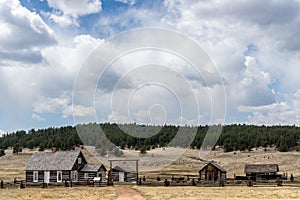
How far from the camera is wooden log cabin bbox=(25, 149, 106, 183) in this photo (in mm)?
59656

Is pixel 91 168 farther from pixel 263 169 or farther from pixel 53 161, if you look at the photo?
pixel 263 169

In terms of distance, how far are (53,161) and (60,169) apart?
210 centimetres

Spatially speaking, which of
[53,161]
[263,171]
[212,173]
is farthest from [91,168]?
[263,171]

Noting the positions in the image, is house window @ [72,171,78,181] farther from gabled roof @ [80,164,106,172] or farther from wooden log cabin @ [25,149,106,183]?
gabled roof @ [80,164,106,172]

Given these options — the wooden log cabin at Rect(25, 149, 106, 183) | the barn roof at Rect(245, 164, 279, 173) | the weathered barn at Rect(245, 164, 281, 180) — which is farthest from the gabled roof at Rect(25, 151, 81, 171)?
the barn roof at Rect(245, 164, 279, 173)

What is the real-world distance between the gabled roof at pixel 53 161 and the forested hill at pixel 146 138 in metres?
64.0

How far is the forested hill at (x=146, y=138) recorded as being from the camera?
450ft

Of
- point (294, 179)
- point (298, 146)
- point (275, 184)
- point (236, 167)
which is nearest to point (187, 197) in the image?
point (275, 184)

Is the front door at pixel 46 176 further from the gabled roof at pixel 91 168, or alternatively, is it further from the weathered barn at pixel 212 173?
the weathered barn at pixel 212 173

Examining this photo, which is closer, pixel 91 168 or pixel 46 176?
pixel 46 176

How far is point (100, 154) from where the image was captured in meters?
125

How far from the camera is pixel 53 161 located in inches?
2406

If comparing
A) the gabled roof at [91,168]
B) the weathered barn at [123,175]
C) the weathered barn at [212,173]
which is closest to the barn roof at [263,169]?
the weathered barn at [212,173]

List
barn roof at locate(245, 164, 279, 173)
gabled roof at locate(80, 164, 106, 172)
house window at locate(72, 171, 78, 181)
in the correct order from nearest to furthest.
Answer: house window at locate(72, 171, 78, 181), gabled roof at locate(80, 164, 106, 172), barn roof at locate(245, 164, 279, 173)
